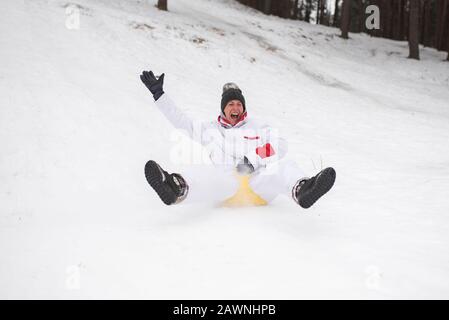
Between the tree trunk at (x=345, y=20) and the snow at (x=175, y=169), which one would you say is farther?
the tree trunk at (x=345, y=20)

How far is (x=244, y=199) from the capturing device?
12.8ft

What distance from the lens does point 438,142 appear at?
700 centimetres

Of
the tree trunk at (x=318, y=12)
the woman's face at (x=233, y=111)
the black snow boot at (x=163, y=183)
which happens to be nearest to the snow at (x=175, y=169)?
the black snow boot at (x=163, y=183)

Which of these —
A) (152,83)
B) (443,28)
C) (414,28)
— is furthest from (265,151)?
(443,28)

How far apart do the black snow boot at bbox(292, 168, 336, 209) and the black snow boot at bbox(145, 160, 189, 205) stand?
3.65 feet

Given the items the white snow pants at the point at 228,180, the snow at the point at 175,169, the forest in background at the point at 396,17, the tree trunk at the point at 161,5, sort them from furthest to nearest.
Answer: the forest in background at the point at 396,17
the tree trunk at the point at 161,5
the white snow pants at the point at 228,180
the snow at the point at 175,169

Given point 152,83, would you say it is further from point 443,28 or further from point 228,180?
point 443,28

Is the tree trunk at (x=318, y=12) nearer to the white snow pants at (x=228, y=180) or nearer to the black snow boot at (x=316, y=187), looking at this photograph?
the white snow pants at (x=228, y=180)

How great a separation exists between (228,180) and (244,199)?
329 mm

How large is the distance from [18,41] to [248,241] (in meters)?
6.94

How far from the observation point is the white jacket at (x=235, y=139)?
3830 mm

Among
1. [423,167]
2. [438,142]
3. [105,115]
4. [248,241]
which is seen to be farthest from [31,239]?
[438,142]

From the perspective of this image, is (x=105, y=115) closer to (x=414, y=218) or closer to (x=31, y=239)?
(x=31, y=239)

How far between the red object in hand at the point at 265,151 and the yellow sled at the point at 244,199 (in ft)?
1.11
